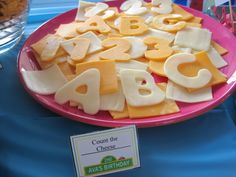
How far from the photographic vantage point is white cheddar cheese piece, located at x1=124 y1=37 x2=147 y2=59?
0.62 metres

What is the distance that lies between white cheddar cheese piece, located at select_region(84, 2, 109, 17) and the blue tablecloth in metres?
0.22

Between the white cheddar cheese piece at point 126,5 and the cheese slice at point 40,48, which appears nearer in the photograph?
the cheese slice at point 40,48

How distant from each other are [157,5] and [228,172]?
1.28ft

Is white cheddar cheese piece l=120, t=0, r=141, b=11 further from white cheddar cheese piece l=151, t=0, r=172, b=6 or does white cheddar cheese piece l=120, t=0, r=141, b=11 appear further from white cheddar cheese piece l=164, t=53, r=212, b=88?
white cheddar cheese piece l=164, t=53, r=212, b=88

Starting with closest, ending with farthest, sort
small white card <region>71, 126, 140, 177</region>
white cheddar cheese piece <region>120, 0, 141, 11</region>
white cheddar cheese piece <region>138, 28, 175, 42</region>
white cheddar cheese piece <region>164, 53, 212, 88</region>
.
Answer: small white card <region>71, 126, 140, 177</region>
white cheddar cheese piece <region>164, 53, 212, 88</region>
white cheddar cheese piece <region>138, 28, 175, 42</region>
white cheddar cheese piece <region>120, 0, 141, 11</region>

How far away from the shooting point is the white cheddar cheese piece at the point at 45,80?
1.81 feet

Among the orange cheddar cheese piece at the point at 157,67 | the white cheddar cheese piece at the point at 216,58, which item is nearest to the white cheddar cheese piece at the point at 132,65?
the orange cheddar cheese piece at the point at 157,67

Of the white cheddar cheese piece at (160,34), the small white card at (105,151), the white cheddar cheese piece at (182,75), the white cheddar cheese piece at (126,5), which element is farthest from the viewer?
the white cheddar cheese piece at (126,5)

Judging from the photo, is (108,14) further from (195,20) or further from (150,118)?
(150,118)

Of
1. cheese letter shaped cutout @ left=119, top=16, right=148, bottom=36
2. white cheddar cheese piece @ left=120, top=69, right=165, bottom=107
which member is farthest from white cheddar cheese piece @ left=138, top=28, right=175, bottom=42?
white cheddar cheese piece @ left=120, top=69, right=165, bottom=107

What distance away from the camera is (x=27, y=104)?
582 mm

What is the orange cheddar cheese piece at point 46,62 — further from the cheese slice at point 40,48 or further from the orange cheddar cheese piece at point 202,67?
the orange cheddar cheese piece at point 202,67

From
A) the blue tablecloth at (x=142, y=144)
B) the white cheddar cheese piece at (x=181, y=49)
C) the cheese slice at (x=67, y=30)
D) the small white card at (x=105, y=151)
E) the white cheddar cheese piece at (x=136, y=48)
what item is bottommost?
the blue tablecloth at (x=142, y=144)

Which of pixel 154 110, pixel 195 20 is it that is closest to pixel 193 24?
pixel 195 20
